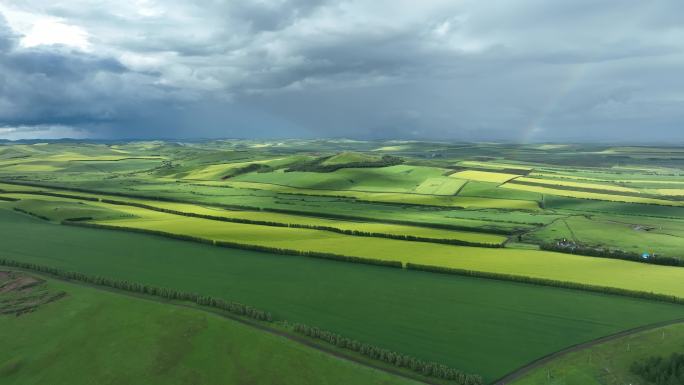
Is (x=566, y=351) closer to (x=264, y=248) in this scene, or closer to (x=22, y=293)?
(x=264, y=248)

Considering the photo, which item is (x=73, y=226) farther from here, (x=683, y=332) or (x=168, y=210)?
(x=683, y=332)

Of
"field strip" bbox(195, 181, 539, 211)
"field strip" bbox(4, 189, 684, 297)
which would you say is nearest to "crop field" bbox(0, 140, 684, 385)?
"field strip" bbox(4, 189, 684, 297)

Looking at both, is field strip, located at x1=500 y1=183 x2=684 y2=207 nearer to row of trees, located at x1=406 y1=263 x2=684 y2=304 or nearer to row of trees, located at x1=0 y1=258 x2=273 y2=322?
row of trees, located at x1=406 y1=263 x2=684 y2=304

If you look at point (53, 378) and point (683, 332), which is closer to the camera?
point (53, 378)

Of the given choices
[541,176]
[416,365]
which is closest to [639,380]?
[416,365]

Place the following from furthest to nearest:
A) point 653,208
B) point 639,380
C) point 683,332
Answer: point 653,208 < point 683,332 < point 639,380

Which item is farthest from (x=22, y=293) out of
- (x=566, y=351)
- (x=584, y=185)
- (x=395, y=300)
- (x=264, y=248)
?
(x=584, y=185)

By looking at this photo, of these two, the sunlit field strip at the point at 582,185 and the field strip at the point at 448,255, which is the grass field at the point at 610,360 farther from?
the sunlit field strip at the point at 582,185
